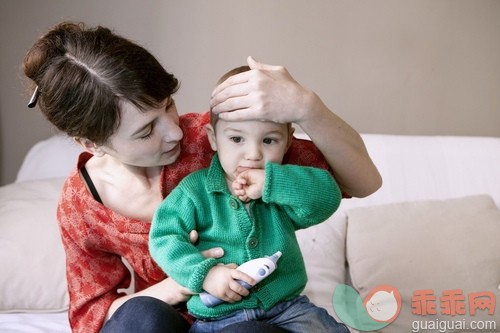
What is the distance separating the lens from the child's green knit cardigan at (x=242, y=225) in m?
1.13

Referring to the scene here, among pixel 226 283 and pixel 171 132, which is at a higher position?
pixel 171 132

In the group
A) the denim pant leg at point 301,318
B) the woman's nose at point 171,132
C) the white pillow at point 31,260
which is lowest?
the white pillow at point 31,260

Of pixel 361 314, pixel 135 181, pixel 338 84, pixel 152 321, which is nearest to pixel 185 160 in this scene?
pixel 135 181

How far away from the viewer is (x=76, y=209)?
1371mm

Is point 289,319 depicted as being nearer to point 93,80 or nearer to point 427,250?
point 93,80

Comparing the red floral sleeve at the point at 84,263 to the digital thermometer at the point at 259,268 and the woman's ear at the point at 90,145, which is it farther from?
the digital thermometer at the point at 259,268

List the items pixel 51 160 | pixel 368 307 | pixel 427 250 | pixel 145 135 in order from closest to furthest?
pixel 145 135 < pixel 368 307 < pixel 427 250 < pixel 51 160

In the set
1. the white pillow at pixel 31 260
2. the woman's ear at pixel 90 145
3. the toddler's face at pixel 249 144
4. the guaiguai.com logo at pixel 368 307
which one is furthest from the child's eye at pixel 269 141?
the white pillow at pixel 31 260

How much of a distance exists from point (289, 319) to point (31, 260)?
1.04 metres

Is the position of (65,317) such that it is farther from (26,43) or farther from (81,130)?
(26,43)

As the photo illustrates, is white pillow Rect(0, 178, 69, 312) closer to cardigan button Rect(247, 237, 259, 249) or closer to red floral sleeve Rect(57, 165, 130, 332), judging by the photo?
red floral sleeve Rect(57, 165, 130, 332)

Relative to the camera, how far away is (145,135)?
1.22 metres

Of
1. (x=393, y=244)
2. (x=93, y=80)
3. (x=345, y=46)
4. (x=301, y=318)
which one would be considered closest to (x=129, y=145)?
(x=93, y=80)

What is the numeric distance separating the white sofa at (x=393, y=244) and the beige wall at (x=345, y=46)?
0.41m
